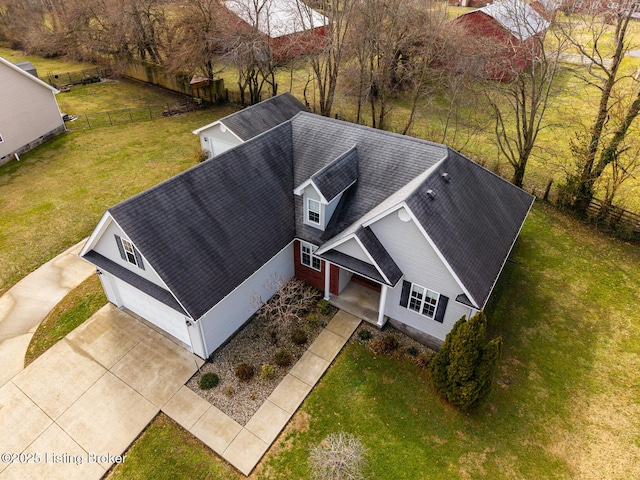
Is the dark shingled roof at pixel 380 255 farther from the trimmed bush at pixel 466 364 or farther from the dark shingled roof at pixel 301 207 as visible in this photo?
the trimmed bush at pixel 466 364

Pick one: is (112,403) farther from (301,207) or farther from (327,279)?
(301,207)

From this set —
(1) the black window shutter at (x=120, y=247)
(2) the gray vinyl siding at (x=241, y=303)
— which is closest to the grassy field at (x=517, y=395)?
(2) the gray vinyl siding at (x=241, y=303)

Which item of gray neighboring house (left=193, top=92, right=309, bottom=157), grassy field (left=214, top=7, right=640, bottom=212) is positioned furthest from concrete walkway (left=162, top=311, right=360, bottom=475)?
grassy field (left=214, top=7, right=640, bottom=212)

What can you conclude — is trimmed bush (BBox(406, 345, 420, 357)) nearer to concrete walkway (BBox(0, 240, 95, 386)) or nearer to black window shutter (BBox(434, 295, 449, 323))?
black window shutter (BBox(434, 295, 449, 323))

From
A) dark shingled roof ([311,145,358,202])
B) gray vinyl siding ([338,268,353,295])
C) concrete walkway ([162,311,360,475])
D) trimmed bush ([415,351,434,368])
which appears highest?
dark shingled roof ([311,145,358,202])

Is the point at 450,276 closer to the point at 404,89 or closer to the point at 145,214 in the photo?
the point at 145,214

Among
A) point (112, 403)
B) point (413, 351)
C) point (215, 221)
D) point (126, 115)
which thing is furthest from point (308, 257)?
point (126, 115)

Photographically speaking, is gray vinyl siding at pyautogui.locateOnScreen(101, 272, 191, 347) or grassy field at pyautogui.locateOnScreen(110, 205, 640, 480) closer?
grassy field at pyautogui.locateOnScreen(110, 205, 640, 480)
